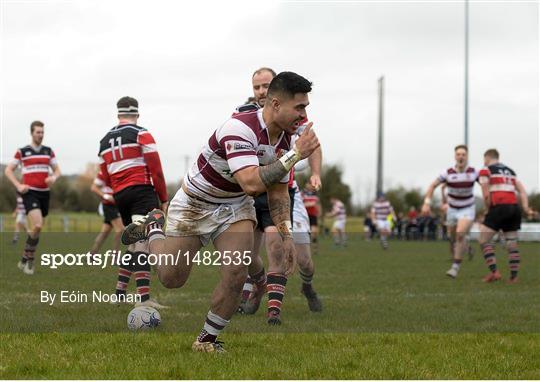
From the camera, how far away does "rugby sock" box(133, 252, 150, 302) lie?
846 cm

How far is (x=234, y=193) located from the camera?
623 centimetres

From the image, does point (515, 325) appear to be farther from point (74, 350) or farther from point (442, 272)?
point (442, 272)

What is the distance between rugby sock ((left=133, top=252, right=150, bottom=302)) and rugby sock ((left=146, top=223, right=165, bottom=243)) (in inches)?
46.9

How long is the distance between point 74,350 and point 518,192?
10096 mm

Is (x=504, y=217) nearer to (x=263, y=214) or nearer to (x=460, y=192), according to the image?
(x=460, y=192)

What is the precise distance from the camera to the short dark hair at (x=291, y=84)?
5.62 metres

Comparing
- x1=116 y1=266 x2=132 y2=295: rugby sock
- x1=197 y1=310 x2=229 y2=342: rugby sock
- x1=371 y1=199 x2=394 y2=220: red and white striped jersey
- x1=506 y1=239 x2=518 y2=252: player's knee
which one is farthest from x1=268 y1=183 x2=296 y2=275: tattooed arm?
x1=371 y1=199 x2=394 y2=220: red and white striped jersey

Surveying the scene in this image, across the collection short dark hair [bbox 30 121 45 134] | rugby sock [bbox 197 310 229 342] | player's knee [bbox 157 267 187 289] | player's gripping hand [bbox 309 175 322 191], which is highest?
short dark hair [bbox 30 121 45 134]

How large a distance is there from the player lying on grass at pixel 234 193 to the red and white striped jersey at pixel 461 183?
936 cm

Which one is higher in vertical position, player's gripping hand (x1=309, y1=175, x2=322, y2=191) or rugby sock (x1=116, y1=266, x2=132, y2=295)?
player's gripping hand (x1=309, y1=175, x2=322, y2=191)

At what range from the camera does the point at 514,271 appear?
45.6 ft

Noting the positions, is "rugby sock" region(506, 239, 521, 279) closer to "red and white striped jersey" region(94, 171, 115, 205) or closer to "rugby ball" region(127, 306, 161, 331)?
"red and white striped jersey" region(94, 171, 115, 205)

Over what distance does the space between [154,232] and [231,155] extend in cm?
180

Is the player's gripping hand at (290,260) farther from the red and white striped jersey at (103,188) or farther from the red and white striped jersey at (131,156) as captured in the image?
the red and white striped jersey at (103,188)
